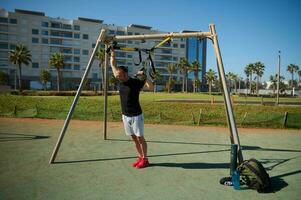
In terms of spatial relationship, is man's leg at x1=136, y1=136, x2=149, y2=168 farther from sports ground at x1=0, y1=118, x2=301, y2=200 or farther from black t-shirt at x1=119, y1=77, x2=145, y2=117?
black t-shirt at x1=119, y1=77, x2=145, y2=117

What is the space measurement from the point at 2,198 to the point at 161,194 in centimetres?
251

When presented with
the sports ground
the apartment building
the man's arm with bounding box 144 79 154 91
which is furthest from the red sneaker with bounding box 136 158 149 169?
the apartment building

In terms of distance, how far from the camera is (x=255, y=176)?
16.0 feet

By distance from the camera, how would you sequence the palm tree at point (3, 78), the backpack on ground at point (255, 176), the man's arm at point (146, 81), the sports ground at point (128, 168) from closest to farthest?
the sports ground at point (128, 168) < the backpack on ground at point (255, 176) < the man's arm at point (146, 81) < the palm tree at point (3, 78)

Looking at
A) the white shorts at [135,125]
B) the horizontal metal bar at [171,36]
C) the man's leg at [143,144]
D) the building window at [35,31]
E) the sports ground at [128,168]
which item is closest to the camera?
the sports ground at [128,168]

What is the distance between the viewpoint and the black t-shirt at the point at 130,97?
598 centimetres

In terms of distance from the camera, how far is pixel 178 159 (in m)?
6.93

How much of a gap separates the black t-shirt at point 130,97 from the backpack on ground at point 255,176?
2.45 meters

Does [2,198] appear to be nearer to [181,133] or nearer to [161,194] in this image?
[161,194]

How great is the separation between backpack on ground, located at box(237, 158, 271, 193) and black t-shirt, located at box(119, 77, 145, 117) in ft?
8.03

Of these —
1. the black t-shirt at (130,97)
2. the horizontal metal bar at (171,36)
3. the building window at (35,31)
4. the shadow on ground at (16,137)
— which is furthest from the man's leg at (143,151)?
the building window at (35,31)

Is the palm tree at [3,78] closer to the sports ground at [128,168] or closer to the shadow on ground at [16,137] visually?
the shadow on ground at [16,137]

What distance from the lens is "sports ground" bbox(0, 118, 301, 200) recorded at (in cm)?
460

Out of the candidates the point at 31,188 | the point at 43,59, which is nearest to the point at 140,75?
the point at 31,188
